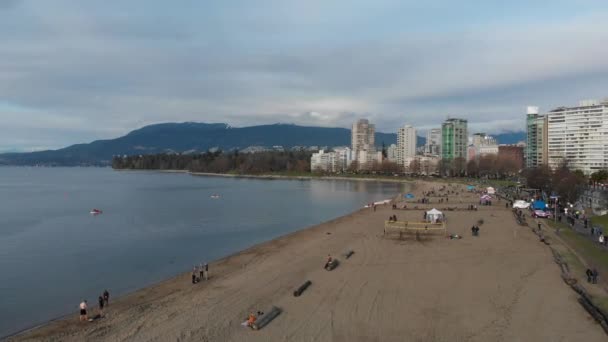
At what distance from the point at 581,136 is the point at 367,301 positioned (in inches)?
3172

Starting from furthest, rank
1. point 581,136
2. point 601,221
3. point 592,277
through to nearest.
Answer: point 581,136
point 601,221
point 592,277

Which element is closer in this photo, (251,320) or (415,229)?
(251,320)

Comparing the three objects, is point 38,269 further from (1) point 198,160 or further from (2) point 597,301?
(1) point 198,160

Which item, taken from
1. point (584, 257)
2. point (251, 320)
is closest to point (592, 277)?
point (584, 257)

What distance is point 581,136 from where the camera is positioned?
80.8m

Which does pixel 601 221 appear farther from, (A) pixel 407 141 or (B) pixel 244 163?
(A) pixel 407 141

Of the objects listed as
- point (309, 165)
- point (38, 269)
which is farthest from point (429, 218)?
point (309, 165)

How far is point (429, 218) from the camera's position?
99.9 feet

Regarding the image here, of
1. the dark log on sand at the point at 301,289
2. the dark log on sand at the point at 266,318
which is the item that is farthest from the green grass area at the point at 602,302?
the dark log on sand at the point at 266,318

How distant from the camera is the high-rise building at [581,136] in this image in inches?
3071

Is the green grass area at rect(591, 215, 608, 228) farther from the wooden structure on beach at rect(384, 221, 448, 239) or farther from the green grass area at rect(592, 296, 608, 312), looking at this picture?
the green grass area at rect(592, 296, 608, 312)

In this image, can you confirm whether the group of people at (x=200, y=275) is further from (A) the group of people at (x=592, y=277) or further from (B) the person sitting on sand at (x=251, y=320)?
(A) the group of people at (x=592, y=277)

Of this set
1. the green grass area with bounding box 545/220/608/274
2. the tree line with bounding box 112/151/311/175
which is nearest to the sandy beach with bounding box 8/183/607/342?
the green grass area with bounding box 545/220/608/274

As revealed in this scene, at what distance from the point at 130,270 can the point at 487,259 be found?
14.4 m
